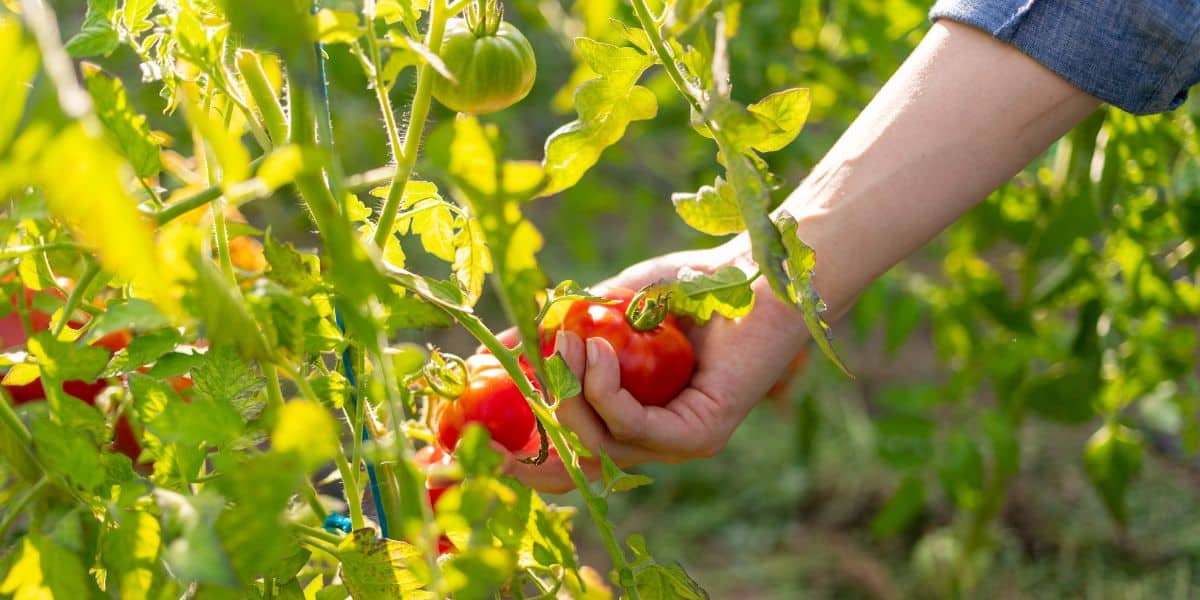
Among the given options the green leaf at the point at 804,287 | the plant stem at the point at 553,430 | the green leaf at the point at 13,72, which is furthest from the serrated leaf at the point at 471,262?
the green leaf at the point at 13,72

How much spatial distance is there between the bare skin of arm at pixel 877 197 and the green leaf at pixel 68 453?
44 cm

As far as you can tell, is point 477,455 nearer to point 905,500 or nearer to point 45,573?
point 45,573

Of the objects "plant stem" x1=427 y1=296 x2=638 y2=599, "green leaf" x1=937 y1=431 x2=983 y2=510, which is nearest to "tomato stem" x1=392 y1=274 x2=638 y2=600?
"plant stem" x1=427 y1=296 x2=638 y2=599

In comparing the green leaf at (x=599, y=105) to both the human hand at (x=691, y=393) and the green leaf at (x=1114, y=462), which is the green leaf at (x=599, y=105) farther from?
the green leaf at (x=1114, y=462)

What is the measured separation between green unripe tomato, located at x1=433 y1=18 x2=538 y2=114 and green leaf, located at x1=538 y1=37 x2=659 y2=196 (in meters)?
0.04

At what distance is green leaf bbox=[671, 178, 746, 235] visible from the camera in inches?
23.9

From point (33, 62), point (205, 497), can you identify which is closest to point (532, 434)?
point (205, 497)

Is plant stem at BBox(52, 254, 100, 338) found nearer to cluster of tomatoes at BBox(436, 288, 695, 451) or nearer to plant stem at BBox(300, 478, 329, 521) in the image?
plant stem at BBox(300, 478, 329, 521)

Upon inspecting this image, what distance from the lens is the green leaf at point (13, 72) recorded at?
0.92 feet

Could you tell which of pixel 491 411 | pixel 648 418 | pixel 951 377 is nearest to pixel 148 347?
pixel 491 411

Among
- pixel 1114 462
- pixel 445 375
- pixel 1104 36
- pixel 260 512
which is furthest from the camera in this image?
pixel 1114 462

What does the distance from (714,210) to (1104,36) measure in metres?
0.48

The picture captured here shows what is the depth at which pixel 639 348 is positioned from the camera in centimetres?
96

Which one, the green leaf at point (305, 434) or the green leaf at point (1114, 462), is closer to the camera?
the green leaf at point (305, 434)
